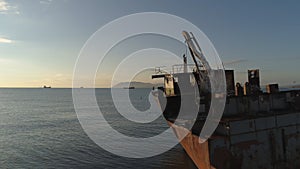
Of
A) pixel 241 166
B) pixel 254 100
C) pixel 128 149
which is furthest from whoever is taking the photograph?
pixel 128 149

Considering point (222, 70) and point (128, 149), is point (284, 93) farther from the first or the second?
point (128, 149)

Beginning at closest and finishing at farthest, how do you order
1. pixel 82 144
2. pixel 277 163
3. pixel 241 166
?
pixel 241 166 < pixel 277 163 < pixel 82 144

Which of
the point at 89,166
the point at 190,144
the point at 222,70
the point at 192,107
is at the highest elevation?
the point at 222,70

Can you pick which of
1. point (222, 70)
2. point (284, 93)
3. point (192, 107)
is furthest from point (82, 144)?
point (284, 93)

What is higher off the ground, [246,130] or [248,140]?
[246,130]

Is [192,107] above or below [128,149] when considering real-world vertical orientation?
above

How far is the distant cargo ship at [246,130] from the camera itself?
1505 cm

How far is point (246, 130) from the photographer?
15586 mm

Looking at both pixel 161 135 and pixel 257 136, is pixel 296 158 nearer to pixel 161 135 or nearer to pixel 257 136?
pixel 257 136

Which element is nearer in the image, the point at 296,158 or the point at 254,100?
the point at 296,158

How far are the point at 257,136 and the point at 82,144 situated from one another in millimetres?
22831

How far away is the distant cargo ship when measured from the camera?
1505 cm

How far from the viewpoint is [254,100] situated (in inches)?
768

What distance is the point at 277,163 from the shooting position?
53.7ft
